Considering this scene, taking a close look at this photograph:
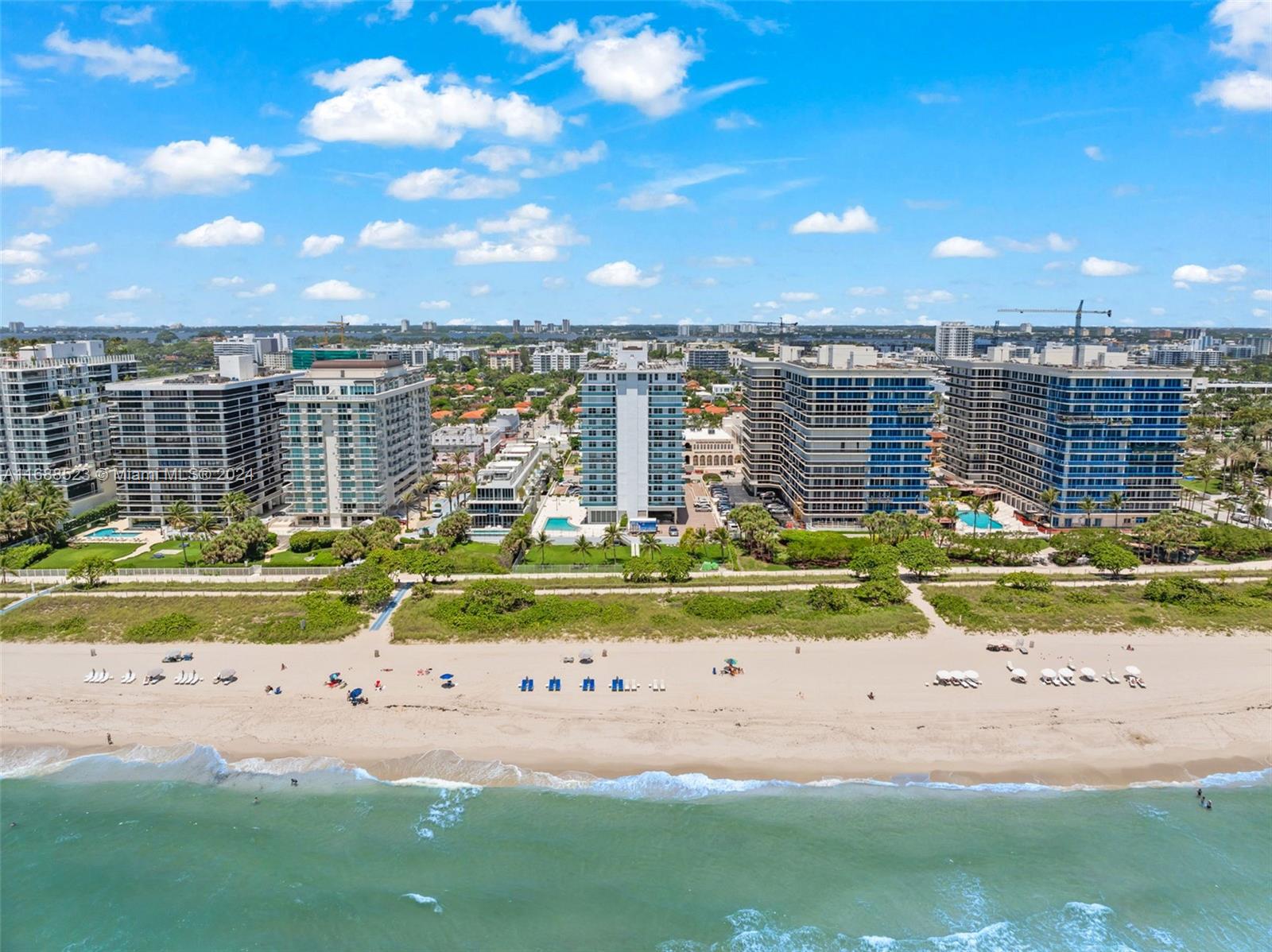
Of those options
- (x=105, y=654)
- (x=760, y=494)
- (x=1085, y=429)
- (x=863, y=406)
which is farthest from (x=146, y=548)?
(x=1085, y=429)

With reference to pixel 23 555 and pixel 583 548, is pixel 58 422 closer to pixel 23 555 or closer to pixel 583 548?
pixel 23 555

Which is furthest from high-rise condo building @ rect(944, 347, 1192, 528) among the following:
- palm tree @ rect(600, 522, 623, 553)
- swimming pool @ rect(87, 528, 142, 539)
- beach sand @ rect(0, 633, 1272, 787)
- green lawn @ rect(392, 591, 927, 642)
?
swimming pool @ rect(87, 528, 142, 539)

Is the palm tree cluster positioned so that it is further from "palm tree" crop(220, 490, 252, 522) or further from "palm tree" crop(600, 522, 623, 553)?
"palm tree" crop(600, 522, 623, 553)

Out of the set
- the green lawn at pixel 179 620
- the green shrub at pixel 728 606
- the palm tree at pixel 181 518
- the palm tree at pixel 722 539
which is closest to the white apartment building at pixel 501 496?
the palm tree at pixel 722 539

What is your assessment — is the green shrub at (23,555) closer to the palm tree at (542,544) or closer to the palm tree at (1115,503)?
the palm tree at (542,544)

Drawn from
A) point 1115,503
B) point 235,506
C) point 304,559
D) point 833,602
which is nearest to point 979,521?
point 1115,503
